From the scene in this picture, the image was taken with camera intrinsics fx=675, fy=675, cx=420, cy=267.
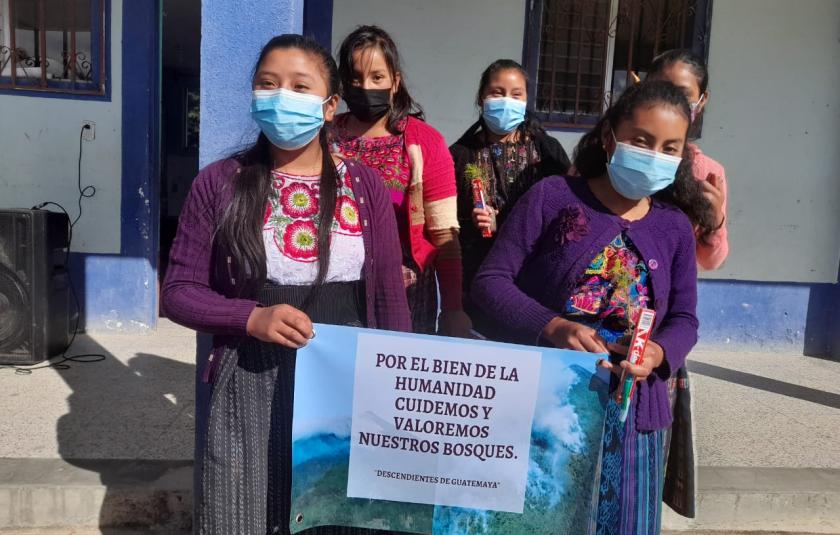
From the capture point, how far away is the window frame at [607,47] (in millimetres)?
5344

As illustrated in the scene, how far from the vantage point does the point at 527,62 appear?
539 centimetres

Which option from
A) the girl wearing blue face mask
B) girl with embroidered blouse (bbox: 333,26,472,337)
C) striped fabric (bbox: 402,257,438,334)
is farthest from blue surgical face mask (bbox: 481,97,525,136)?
striped fabric (bbox: 402,257,438,334)

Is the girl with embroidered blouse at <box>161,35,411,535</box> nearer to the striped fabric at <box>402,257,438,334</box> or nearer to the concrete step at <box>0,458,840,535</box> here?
the striped fabric at <box>402,257,438,334</box>

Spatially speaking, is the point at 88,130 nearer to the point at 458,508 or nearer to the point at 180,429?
the point at 180,429

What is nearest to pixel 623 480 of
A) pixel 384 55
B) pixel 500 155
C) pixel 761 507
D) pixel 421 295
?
pixel 421 295

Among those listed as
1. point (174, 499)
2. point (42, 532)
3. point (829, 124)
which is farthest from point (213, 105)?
point (829, 124)

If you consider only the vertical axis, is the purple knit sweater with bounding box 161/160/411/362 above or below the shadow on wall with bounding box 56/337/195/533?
above

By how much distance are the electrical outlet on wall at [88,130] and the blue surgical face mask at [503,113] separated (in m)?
3.80

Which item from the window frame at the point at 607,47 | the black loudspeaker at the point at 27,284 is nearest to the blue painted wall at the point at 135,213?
the black loudspeaker at the point at 27,284

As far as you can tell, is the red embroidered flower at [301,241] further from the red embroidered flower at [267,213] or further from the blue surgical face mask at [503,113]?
the blue surgical face mask at [503,113]

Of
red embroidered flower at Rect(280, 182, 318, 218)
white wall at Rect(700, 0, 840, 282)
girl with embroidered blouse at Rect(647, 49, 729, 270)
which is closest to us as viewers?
red embroidered flower at Rect(280, 182, 318, 218)

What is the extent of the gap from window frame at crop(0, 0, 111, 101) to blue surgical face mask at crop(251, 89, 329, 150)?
4.16 metres

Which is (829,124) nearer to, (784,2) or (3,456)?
(784,2)

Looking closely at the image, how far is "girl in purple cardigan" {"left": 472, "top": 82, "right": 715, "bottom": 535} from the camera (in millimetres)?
1802
